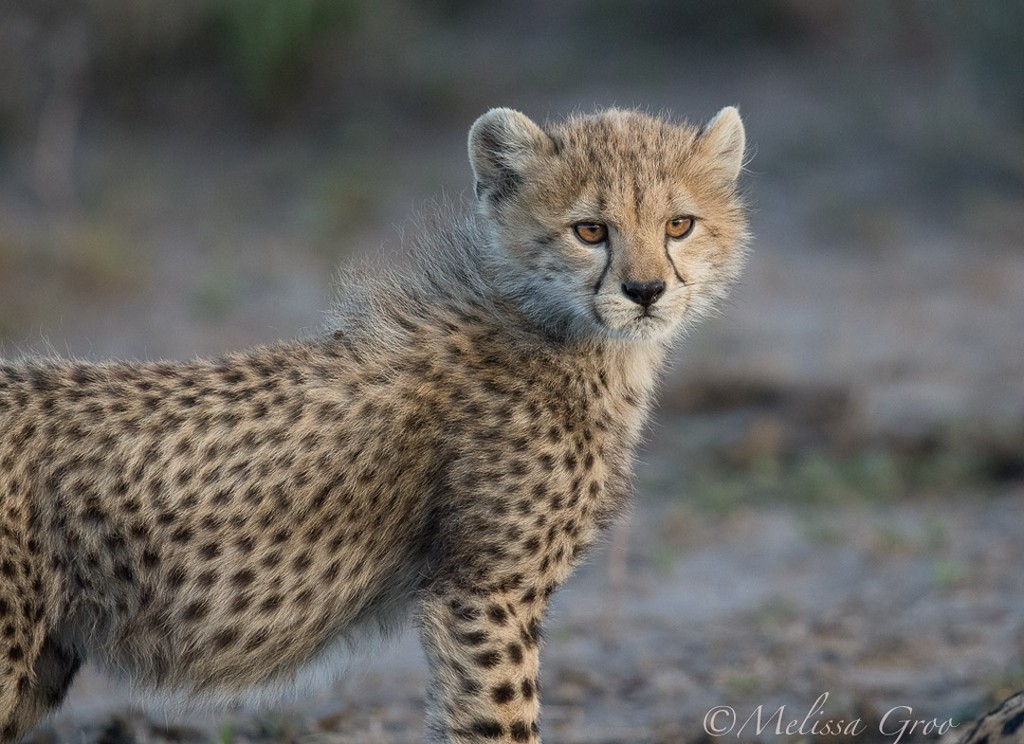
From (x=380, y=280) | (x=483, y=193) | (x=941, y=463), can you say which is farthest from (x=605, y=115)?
(x=941, y=463)

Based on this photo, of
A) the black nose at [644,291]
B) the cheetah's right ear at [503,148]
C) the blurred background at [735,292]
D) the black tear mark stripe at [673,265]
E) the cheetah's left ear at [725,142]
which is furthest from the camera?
the blurred background at [735,292]

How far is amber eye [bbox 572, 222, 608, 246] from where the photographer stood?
392 centimetres

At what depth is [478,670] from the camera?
361 centimetres

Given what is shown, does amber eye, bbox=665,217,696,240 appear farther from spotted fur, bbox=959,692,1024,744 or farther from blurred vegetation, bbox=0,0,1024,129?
blurred vegetation, bbox=0,0,1024,129

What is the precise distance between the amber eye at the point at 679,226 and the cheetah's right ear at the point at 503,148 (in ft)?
1.30

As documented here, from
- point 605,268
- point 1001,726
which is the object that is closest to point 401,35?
point 605,268

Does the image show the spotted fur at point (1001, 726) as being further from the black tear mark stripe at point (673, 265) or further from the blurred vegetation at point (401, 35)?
the blurred vegetation at point (401, 35)

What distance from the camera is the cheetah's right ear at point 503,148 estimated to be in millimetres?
4102

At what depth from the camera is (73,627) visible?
359 cm

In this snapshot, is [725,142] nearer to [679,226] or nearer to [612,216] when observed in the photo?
[679,226]

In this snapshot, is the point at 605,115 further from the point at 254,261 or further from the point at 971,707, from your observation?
the point at 254,261

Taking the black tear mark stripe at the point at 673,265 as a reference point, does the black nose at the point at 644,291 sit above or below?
below

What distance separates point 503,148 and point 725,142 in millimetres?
637

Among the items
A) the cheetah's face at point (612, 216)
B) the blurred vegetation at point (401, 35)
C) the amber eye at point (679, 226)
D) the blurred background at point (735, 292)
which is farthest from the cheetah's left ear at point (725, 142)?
the blurred vegetation at point (401, 35)
